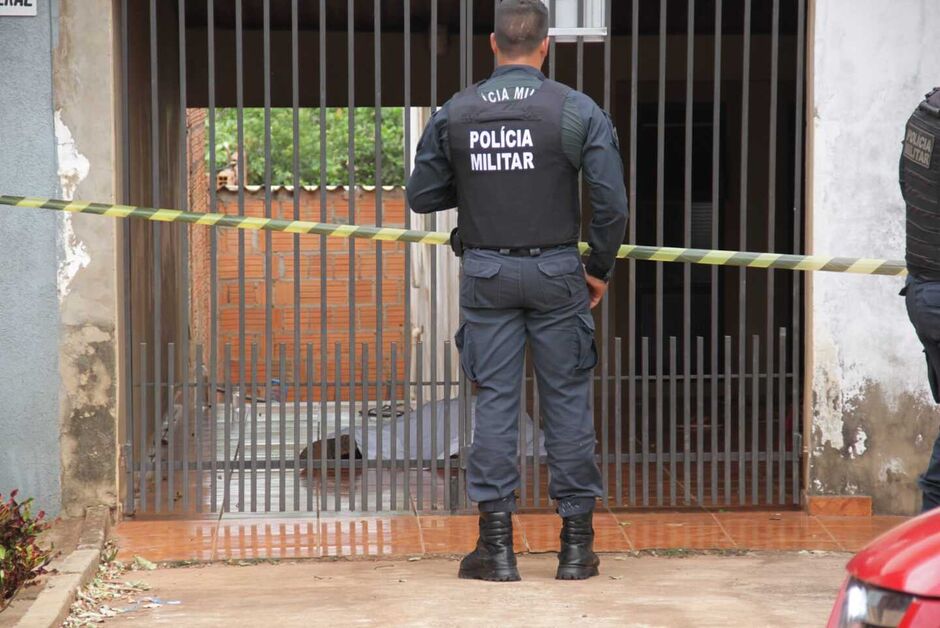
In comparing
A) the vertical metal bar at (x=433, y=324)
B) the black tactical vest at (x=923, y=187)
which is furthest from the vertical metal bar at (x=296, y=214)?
the black tactical vest at (x=923, y=187)

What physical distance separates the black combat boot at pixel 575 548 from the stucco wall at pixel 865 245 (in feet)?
5.62

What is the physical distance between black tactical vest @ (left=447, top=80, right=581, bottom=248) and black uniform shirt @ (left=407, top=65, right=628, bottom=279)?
0.11 ft

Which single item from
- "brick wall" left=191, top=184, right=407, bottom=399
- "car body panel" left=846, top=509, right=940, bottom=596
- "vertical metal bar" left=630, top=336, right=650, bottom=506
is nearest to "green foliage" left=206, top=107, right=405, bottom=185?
"brick wall" left=191, top=184, right=407, bottom=399

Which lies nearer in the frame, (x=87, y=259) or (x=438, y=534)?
(x=438, y=534)

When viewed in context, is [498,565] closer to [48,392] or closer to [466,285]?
[466,285]

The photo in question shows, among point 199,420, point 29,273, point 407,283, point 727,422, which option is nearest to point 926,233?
point 727,422

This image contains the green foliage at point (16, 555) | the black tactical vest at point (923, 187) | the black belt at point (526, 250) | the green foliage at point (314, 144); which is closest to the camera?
the black tactical vest at point (923, 187)

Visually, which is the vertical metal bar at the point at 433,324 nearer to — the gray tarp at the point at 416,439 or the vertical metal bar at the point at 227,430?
the gray tarp at the point at 416,439

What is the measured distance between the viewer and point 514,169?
4867 mm

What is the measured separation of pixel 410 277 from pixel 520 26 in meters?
2.04

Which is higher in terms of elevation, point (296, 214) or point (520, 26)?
point (520, 26)

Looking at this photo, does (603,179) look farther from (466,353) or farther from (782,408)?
(782,408)

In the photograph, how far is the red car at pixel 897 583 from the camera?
2311mm

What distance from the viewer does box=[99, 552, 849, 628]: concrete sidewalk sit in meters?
4.59
